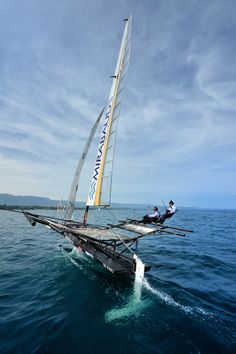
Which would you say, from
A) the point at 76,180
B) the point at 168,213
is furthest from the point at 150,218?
the point at 76,180

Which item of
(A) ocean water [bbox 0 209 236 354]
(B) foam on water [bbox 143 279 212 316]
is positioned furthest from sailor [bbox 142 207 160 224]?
(B) foam on water [bbox 143 279 212 316]

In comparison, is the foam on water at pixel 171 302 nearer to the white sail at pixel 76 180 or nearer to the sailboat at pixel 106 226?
the sailboat at pixel 106 226

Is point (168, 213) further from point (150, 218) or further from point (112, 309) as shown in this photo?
point (112, 309)

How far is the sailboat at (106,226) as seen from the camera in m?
10.7

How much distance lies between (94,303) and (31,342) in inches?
112

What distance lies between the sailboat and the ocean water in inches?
47.0

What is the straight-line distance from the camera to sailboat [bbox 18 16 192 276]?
1072 cm

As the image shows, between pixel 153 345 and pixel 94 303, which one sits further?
pixel 94 303

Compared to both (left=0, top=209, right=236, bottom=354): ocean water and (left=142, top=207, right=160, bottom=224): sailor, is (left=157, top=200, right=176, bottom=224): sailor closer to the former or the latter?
(left=142, top=207, right=160, bottom=224): sailor

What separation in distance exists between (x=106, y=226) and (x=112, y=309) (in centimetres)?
A: 700

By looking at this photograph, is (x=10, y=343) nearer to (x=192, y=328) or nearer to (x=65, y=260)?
(x=192, y=328)

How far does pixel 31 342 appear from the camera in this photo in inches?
250

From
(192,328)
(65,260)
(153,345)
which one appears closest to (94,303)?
(153,345)

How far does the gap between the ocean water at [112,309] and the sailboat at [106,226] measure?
119 cm
